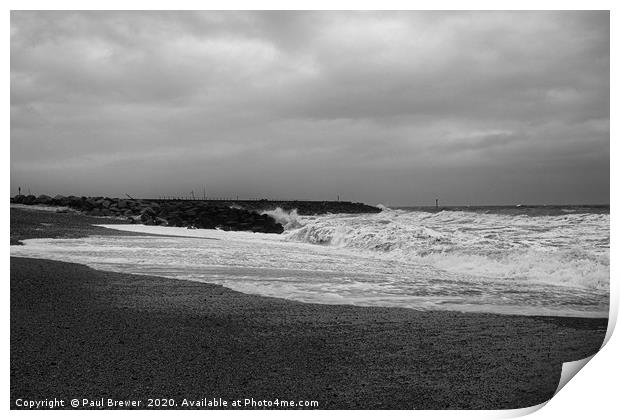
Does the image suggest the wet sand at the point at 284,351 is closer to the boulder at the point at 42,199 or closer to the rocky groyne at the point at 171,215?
the boulder at the point at 42,199

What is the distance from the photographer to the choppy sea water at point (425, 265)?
4582 mm

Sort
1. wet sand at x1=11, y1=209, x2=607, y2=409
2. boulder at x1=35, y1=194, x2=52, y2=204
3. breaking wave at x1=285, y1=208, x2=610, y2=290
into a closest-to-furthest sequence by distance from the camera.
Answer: wet sand at x1=11, y1=209, x2=607, y2=409, breaking wave at x1=285, y1=208, x2=610, y2=290, boulder at x1=35, y1=194, x2=52, y2=204

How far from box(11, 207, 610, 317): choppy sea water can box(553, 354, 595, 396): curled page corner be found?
0.86 metres

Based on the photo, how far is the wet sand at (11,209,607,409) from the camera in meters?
2.72

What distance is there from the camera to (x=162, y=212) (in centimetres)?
2048

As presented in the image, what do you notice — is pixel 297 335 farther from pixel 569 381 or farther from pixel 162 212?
pixel 162 212

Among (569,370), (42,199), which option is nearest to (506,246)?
(569,370)

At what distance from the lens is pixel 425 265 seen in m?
7.02

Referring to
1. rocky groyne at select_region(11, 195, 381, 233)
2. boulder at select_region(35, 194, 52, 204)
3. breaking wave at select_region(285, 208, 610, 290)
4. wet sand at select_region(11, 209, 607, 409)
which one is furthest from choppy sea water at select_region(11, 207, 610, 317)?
rocky groyne at select_region(11, 195, 381, 233)

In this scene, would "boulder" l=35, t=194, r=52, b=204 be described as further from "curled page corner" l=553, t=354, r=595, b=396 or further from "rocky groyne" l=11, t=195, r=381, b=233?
"curled page corner" l=553, t=354, r=595, b=396

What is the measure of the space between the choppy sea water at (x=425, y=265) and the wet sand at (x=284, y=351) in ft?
1.59

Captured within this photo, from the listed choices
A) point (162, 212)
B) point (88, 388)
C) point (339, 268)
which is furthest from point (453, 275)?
point (162, 212)
